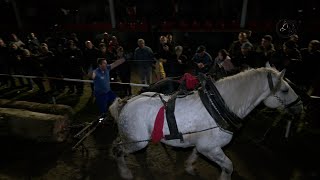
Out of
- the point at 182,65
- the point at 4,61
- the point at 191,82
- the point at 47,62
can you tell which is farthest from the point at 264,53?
the point at 4,61

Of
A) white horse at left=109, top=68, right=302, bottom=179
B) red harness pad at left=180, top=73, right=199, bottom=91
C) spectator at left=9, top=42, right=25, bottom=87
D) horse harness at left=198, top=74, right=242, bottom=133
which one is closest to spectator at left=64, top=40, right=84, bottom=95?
spectator at left=9, top=42, right=25, bottom=87

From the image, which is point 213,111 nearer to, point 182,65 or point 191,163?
point 191,163

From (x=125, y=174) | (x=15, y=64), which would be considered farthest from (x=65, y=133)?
(x=15, y=64)

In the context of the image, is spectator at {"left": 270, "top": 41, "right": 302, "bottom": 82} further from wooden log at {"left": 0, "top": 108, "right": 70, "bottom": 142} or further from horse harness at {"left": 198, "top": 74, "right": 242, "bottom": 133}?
wooden log at {"left": 0, "top": 108, "right": 70, "bottom": 142}

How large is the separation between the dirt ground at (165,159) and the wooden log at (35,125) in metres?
0.24

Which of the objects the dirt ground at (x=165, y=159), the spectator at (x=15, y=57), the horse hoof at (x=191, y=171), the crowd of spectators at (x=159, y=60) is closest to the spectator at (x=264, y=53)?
the crowd of spectators at (x=159, y=60)

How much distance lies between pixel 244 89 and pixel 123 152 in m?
2.52

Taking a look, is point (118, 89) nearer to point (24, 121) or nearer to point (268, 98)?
point (24, 121)

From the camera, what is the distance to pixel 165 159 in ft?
20.6

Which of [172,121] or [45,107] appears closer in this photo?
[172,121]

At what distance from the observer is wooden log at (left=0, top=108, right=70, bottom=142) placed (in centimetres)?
668

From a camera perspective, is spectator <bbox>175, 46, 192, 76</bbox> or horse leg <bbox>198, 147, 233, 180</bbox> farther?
spectator <bbox>175, 46, 192, 76</bbox>

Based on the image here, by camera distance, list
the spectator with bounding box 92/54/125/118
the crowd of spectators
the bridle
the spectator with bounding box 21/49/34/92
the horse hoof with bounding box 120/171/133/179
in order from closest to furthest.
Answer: the bridle → the horse hoof with bounding box 120/171/133/179 → the spectator with bounding box 92/54/125/118 → the crowd of spectators → the spectator with bounding box 21/49/34/92

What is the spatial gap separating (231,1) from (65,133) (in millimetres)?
13311
